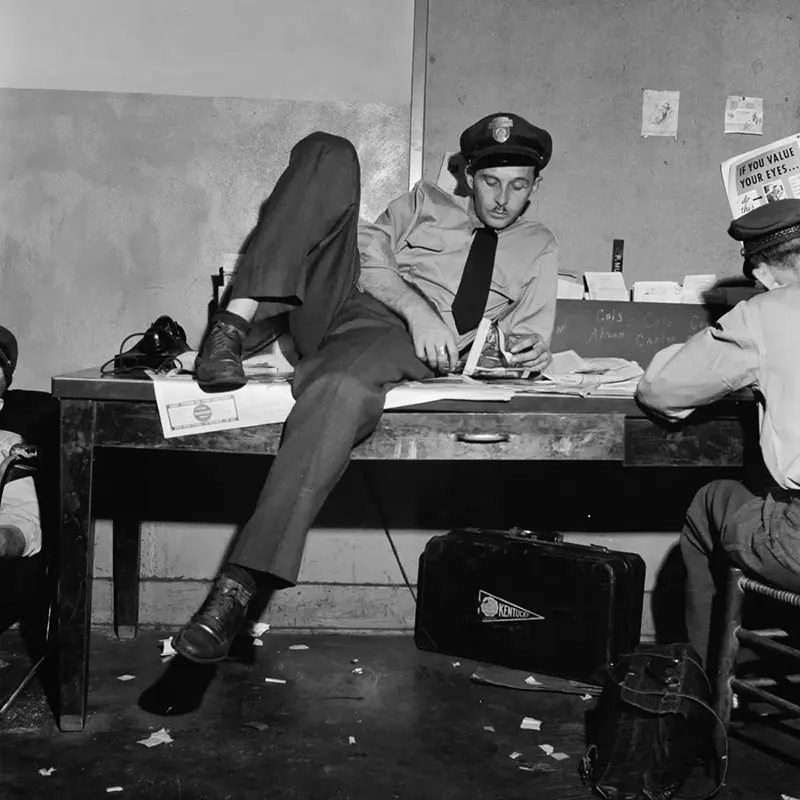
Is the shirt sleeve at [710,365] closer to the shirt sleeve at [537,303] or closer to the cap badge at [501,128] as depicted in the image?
the shirt sleeve at [537,303]

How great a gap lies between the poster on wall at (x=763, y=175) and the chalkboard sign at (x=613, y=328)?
1.48 feet

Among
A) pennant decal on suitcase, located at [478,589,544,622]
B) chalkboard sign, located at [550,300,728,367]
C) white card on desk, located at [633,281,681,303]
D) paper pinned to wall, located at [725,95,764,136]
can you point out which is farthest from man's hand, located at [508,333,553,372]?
paper pinned to wall, located at [725,95,764,136]

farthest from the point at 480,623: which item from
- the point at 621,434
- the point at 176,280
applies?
the point at 176,280

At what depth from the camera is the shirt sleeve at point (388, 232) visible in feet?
10.3

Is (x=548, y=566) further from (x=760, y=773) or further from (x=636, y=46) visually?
(x=636, y=46)

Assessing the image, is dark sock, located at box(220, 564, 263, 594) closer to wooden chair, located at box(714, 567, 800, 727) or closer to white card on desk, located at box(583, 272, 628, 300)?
wooden chair, located at box(714, 567, 800, 727)

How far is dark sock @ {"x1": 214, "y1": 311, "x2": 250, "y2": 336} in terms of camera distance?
2.67 meters

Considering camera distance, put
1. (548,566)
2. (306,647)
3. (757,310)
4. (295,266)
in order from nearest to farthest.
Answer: (757,310) < (295,266) < (548,566) < (306,647)

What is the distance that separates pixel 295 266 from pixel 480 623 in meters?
1.45

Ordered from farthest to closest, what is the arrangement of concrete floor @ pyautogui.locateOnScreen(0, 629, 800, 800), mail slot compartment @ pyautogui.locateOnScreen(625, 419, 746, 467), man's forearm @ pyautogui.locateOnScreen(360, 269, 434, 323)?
man's forearm @ pyautogui.locateOnScreen(360, 269, 434, 323) → mail slot compartment @ pyautogui.locateOnScreen(625, 419, 746, 467) → concrete floor @ pyautogui.locateOnScreen(0, 629, 800, 800)

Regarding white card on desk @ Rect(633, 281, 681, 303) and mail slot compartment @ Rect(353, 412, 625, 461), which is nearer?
mail slot compartment @ Rect(353, 412, 625, 461)

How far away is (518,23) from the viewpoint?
11.8 feet

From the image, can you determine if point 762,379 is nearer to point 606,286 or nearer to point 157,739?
point 606,286

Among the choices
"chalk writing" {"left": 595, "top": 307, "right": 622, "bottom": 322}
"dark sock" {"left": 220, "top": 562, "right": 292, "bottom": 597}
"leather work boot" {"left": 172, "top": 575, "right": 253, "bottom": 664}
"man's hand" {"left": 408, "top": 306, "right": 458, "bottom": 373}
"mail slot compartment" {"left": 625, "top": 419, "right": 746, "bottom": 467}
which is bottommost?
"leather work boot" {"left": 172, "top": 575, "right": 253, "bottom": 664}
